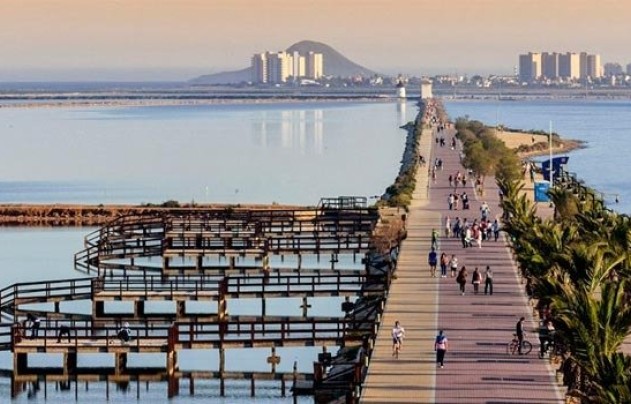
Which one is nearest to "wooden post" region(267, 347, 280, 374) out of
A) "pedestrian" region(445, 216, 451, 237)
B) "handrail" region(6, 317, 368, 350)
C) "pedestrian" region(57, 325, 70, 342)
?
"handrail" region(6, 317, 368, 350)

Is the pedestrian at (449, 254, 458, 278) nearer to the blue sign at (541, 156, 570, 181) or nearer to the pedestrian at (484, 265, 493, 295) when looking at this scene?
the pedestrian at (484, 265, 493, 295)

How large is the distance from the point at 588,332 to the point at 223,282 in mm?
16649

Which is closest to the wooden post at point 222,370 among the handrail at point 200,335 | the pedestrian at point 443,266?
the handrail at point 200,335

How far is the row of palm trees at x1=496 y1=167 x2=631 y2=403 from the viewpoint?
25094mm

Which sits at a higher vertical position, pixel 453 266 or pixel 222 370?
pixel 453 266

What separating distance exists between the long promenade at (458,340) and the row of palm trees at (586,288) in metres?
0.81

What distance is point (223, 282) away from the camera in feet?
140

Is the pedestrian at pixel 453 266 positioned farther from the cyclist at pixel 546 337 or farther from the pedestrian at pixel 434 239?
the cyclist at pixel 546 337

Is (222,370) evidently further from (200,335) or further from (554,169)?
(554,169)

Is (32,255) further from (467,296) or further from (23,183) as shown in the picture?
(23,183)

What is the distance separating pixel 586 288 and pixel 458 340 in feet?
11.4

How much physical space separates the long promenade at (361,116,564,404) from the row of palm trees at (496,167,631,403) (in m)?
0.81

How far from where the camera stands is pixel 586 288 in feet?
102

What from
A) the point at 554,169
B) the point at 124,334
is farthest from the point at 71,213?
the point at 124,334
